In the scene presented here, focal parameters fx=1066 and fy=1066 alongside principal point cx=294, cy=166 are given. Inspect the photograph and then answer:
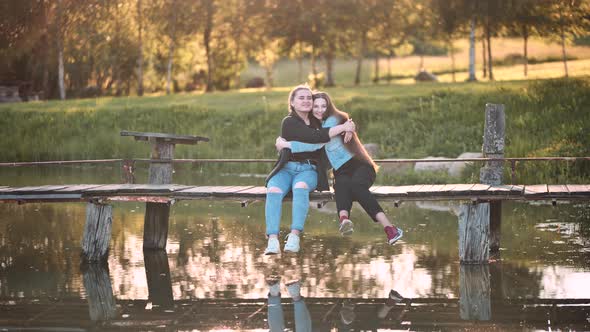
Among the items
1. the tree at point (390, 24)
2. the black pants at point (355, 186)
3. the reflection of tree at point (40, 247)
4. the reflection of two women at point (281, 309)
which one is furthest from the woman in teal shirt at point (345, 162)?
the tree at point (390, 24)

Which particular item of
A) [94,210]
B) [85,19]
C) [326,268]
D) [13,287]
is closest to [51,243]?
[94,210]

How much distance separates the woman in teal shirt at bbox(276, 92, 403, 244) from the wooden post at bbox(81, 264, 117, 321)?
2712 millimetres

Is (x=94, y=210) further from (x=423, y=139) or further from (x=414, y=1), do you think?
(x=414, y=1)

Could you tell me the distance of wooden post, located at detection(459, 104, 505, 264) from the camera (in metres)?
13.7

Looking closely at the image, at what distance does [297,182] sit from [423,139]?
17.1 m

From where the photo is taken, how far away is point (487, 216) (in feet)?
45.1

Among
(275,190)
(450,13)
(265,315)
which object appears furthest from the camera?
(450,13)

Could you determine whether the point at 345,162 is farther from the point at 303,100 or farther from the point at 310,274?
the point at 310,274

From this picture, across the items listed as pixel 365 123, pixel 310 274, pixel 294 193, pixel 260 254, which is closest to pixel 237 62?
pixel 365 123

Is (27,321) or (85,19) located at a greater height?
(85,19)

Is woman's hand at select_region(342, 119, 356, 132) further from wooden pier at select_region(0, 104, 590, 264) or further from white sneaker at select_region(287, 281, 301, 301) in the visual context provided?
white sneaker at select_region(287, 281, 301, 301)

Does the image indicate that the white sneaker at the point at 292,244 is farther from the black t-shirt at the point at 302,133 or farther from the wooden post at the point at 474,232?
the wooden post at the point at 474,232

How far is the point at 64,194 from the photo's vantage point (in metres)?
14.2

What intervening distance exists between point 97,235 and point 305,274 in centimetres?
316
